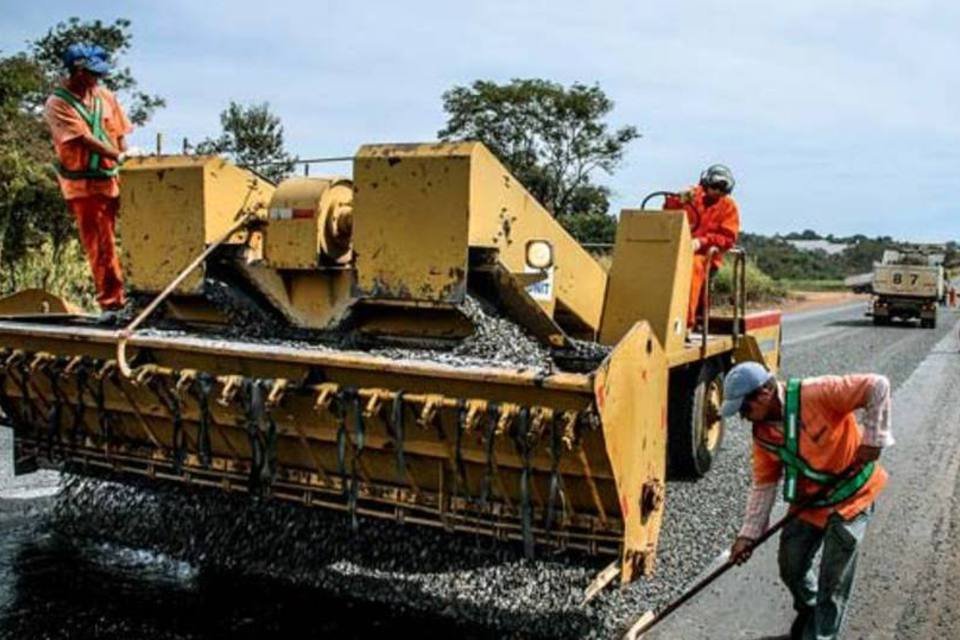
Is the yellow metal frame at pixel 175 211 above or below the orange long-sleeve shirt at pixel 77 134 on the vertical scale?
below

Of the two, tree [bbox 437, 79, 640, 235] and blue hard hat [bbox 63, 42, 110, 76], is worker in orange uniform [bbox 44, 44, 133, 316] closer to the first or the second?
blue hard hat [bbox 63, 42, 110, 76]

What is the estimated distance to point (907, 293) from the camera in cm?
2594

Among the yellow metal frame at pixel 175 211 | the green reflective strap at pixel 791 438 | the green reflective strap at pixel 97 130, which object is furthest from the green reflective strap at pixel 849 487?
the green reflective strap at pixel 97 130

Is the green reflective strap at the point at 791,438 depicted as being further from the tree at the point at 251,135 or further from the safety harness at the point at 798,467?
the tree at the point at 251,135

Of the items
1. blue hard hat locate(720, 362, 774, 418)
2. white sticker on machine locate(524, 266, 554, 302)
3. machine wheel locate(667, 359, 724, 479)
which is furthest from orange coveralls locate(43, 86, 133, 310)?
blue hard hat locate(720, 362, 774, 418)

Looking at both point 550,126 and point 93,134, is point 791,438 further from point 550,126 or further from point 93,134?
point 550,126

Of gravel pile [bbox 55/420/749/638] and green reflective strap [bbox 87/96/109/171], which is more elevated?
green reflective strap [bbox 87/96/109/171]

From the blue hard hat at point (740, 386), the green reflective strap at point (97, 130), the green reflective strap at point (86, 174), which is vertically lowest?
the blue hard hat at point (740, 386)

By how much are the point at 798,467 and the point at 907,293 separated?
23992 mm

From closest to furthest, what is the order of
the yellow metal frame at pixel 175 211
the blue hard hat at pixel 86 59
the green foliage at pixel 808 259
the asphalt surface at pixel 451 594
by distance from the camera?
the asphalt surface at pixel 451 594 < the yellow metal frame at pixel 175 211 < the blue hard hat at pixel 86 59 < the green foliage at pixel 808 259

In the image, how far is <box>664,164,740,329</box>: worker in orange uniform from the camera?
6.55 meters

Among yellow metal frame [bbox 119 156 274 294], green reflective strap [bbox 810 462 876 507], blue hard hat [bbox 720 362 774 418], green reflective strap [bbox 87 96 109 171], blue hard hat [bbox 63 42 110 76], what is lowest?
green reflective strap [bbox 810 462 876 507]

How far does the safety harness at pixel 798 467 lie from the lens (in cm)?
395

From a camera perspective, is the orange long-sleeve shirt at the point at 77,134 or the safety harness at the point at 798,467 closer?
the safety harness at the point at 798,467
